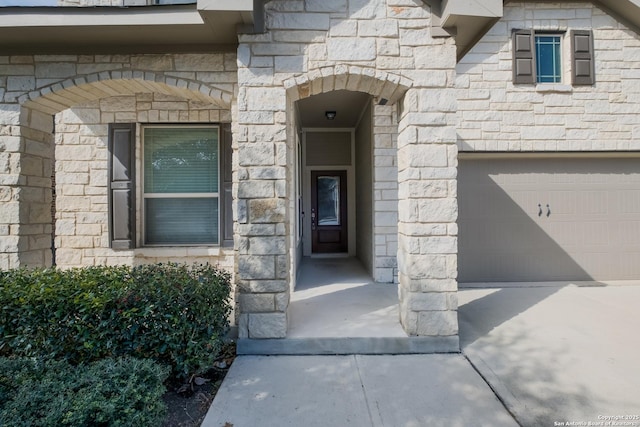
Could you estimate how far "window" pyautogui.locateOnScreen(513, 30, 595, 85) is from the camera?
487 cm

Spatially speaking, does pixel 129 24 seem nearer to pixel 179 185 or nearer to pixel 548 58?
pixel 179 185

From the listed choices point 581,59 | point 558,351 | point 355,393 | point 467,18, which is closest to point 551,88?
point 581,59

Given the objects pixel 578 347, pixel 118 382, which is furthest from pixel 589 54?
pixel 118 382

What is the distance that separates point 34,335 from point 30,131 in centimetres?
215

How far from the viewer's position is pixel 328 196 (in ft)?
25.6

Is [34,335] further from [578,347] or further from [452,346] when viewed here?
[578,347]

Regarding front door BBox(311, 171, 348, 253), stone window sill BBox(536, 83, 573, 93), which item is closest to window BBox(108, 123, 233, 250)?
front door BBox(311, 171, 348, 253)

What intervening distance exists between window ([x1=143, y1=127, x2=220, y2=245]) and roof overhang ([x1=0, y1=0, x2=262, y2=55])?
1416mm

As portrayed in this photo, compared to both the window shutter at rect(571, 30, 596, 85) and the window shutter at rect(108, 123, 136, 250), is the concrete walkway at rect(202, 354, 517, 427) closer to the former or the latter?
the window shutter at rect(108, 123, 136, 250)

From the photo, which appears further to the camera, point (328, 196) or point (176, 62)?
point (328, 196)

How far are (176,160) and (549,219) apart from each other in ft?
18.8

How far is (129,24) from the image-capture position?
9.11ft

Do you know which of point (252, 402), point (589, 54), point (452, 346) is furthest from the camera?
point (589, 54)

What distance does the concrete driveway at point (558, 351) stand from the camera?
7.07 feet
